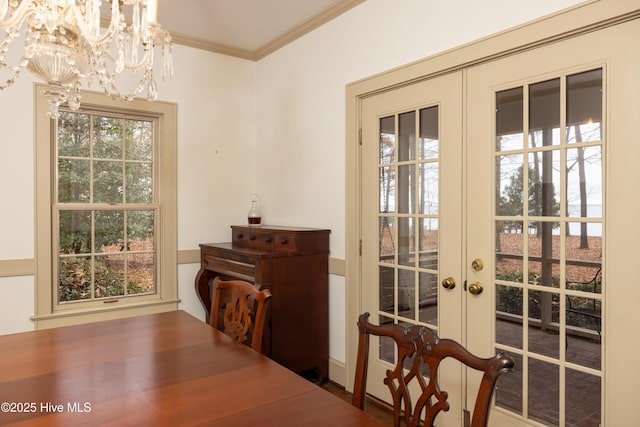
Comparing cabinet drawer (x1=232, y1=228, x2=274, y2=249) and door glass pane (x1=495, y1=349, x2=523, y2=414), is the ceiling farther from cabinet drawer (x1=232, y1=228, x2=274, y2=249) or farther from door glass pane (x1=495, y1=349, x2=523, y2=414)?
door glass pane (x1=495, y1=349, x2=523, y2=414)

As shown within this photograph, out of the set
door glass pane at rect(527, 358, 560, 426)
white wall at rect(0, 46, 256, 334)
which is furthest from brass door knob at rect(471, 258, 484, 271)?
white wall at rect(0, 46, 256, 334)

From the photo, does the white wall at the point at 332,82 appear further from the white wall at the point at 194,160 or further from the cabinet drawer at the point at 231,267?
the cabinet drawer at the point at 231,267

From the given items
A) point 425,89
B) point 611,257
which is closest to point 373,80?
point 425,89

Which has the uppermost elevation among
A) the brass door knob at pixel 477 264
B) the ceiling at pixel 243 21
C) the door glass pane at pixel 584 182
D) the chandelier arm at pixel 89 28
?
the ceiling at pixel 243 21

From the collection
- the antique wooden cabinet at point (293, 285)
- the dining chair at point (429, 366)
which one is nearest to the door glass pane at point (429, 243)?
the antique wooden cabinet at point (293, 285)

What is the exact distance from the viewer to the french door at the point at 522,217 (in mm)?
1817

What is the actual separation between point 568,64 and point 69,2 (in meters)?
2.01

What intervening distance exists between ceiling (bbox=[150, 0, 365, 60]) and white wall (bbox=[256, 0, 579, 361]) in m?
0.09

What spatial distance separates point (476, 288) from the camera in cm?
229

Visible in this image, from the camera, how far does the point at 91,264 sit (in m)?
3.42

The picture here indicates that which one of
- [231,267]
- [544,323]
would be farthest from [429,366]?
[231,267]

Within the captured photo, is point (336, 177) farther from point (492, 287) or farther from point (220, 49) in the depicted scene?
point (220, 49)

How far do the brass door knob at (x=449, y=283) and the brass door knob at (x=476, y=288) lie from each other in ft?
0.39

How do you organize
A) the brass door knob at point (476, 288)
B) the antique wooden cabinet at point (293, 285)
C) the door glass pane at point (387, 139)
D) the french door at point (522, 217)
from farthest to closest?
the antique wooden cabinet at point (293, 285)
the door glass pane at point (387, 139)
the brass door knob at point (476, 288)
the french door at point (522, 217)
